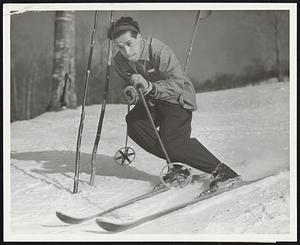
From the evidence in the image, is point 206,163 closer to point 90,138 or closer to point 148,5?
point 90,138

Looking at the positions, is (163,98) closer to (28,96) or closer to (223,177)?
(223,177)

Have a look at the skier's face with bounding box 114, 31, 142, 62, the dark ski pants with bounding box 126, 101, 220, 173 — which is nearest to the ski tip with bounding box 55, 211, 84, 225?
the dark ski pants with bounding box 126, 101, 220, 173

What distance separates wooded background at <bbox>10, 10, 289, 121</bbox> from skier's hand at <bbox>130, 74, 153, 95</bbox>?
0.11 m

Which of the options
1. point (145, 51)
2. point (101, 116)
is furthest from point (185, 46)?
point (101, 116)

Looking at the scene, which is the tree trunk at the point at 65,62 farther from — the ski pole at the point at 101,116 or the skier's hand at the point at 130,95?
the skier's hand at the point at 130,95

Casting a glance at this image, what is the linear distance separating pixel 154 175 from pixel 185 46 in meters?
0.67

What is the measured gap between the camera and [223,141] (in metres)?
2.75

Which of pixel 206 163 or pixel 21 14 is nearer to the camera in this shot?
pixel 206 163

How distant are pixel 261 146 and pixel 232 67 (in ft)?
1.42

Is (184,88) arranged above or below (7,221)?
above

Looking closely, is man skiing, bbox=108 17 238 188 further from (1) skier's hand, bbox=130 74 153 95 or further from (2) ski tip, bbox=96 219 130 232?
(2) ski tip, bbox=96 219 130 232

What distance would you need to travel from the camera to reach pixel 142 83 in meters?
2.55

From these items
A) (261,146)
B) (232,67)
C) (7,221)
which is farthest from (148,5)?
(7,221)

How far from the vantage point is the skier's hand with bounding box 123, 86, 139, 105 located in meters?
2.57
